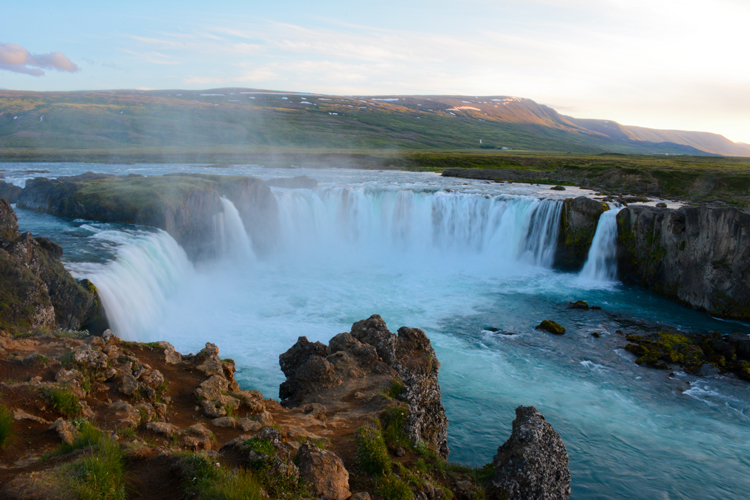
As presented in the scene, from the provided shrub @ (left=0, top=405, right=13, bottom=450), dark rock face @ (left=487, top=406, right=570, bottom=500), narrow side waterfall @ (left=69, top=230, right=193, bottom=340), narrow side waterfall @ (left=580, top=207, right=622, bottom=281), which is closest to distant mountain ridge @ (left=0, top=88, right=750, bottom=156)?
narrow side waterfall @ (left=69, top=230, right=193, bottom=340)

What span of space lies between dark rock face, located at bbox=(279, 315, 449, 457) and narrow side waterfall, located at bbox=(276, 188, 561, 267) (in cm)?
2333

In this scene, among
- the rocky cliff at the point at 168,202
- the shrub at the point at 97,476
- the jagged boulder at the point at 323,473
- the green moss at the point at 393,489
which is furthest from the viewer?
the rocky cliff at the point at 168,202

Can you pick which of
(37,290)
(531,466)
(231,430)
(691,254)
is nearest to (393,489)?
(231,430)

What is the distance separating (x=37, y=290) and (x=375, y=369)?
31.5 ft

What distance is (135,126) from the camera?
121500mm

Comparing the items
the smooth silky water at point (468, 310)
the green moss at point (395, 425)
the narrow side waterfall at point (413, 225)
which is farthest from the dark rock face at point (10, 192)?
the green moss at point (395, 425)

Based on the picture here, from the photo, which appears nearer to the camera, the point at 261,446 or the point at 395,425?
the point at 261,446

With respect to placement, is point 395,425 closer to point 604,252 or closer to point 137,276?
point 137,276

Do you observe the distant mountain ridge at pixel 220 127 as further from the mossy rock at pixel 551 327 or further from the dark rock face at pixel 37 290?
the mossy rock at pixel 551 327

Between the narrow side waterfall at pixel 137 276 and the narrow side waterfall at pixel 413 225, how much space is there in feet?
38.9

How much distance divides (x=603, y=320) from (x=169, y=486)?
2185 centimetres

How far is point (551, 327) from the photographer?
20562mm

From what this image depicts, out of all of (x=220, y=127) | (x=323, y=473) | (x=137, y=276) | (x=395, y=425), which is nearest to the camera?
(x=323, y=473)

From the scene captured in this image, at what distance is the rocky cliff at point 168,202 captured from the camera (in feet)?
90.4
